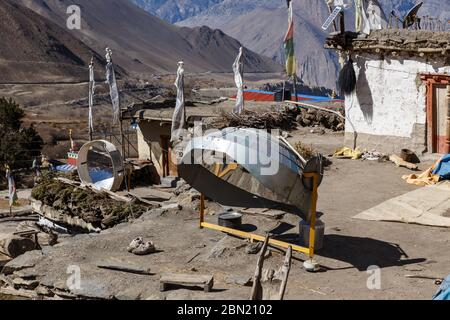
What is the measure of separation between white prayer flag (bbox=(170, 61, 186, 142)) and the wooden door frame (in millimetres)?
8181

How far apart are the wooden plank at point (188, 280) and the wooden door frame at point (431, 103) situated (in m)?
10.7

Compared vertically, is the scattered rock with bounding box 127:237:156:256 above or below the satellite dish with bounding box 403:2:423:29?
below

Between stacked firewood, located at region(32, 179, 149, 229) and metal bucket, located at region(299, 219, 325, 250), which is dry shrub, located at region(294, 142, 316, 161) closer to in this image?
stacked firewood, located at region(32, 179, 149, 229)

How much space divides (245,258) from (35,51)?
96.9 meters

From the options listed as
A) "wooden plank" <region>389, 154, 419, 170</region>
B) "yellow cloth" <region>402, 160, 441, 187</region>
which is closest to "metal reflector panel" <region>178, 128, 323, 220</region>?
"yellow cloth" <region>402, 160, 441, 187</region>

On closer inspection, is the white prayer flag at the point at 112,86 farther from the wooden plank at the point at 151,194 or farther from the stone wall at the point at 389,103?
the stone wall at the point at 389,103

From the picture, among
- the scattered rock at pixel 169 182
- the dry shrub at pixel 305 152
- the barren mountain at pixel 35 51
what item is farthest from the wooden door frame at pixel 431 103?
the barren mountain at pixel 35 51

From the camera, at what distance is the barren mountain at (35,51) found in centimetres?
8962

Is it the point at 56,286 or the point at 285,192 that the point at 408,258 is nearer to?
the point at 285,192

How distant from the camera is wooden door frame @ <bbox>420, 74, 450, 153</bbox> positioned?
16719mm

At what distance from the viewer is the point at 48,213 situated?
18.7 metres
